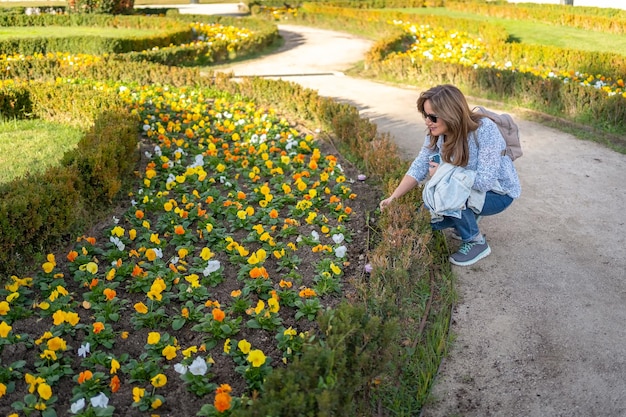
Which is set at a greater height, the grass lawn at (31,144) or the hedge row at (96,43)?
the hedge row at (96,43)

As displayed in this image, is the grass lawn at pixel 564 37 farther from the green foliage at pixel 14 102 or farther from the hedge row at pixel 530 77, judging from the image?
the green foliage at pixel 14 102

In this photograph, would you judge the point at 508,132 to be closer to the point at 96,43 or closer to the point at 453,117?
the point at 453,117

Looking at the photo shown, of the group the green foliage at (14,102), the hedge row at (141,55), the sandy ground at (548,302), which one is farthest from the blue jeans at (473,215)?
the hedge row at (141,55)

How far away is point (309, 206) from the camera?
17.6 ft

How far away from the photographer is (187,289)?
13.5 ft

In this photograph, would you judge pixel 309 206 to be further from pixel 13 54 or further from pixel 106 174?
pixel 13 54

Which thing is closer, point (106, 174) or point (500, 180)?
point (500, 180)

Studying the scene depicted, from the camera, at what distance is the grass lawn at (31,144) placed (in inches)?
252

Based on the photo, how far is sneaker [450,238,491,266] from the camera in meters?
4.66

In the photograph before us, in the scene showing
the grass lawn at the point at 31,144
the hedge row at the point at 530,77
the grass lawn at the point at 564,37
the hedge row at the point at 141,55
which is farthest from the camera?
the grass lawn at the point at 564,37

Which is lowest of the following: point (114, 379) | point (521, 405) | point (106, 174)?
point (521, 405)

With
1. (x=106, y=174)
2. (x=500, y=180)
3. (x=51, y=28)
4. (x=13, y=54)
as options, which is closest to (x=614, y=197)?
(x=500, y=180)

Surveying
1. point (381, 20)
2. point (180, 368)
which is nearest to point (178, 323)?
point (180, 368)

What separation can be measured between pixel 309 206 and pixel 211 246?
2.94 ft
